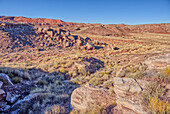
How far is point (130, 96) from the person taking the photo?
2656mm

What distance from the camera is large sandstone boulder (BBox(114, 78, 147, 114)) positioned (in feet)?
7.50

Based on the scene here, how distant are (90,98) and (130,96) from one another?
4.12 ft

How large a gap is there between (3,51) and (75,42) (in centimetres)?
1334

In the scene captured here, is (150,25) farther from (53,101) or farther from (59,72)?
(53,101)

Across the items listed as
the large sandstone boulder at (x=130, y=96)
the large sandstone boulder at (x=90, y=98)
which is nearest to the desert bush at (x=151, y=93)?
the large sandstone boulder at (x=130, y=96)

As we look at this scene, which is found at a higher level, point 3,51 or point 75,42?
point 75,42

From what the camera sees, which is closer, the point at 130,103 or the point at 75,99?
the point at 130,103

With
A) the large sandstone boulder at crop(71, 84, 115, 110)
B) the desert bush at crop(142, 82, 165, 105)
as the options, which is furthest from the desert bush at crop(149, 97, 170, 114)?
the large sandstone boulder at crop(71, 84, 115, 110)

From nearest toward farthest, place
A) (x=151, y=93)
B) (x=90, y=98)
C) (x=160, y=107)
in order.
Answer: (x=160, y=107), (x=151, y=93), (x=90, y=98)

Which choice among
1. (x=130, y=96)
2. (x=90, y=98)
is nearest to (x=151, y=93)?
(x=130, y=96)

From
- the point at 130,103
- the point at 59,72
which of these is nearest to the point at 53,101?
the point at 130,103

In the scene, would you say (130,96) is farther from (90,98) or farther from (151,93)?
(90,98)

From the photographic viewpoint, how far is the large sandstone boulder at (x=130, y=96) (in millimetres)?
2285

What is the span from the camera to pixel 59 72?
321 inches
